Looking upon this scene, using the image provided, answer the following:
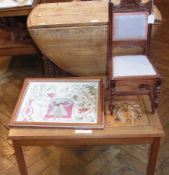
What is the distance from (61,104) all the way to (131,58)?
1.38 feet

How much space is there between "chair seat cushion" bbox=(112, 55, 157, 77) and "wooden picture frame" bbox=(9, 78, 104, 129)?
0.44ft

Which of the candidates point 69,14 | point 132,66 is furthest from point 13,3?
point 132,66

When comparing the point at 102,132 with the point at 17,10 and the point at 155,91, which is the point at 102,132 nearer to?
the point at 155,91

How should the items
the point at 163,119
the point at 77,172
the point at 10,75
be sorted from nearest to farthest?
1. the point at 77,172
2. the point at 163,119
3. the point at 10,75

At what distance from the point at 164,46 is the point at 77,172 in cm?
151

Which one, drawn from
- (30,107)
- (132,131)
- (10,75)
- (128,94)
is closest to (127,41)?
(128,94)

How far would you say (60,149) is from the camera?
5.51 ft

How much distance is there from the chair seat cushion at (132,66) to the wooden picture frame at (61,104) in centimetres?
13

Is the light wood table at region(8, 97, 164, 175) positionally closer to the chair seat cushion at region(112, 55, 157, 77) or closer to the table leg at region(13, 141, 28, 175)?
the table leg at region(13, 141, 28, 175)

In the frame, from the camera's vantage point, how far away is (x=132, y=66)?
1366 millimetres

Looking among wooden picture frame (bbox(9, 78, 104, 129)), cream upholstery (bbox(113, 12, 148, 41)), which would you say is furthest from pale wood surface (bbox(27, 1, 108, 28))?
wooden picture frame (bbox(9, 78, 104, 129))

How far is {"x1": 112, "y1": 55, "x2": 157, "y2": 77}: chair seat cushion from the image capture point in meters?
1.30

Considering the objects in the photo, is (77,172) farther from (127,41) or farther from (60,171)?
(127,41)

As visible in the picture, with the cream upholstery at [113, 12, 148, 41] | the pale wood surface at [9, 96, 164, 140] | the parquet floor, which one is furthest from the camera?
the parquet floor
